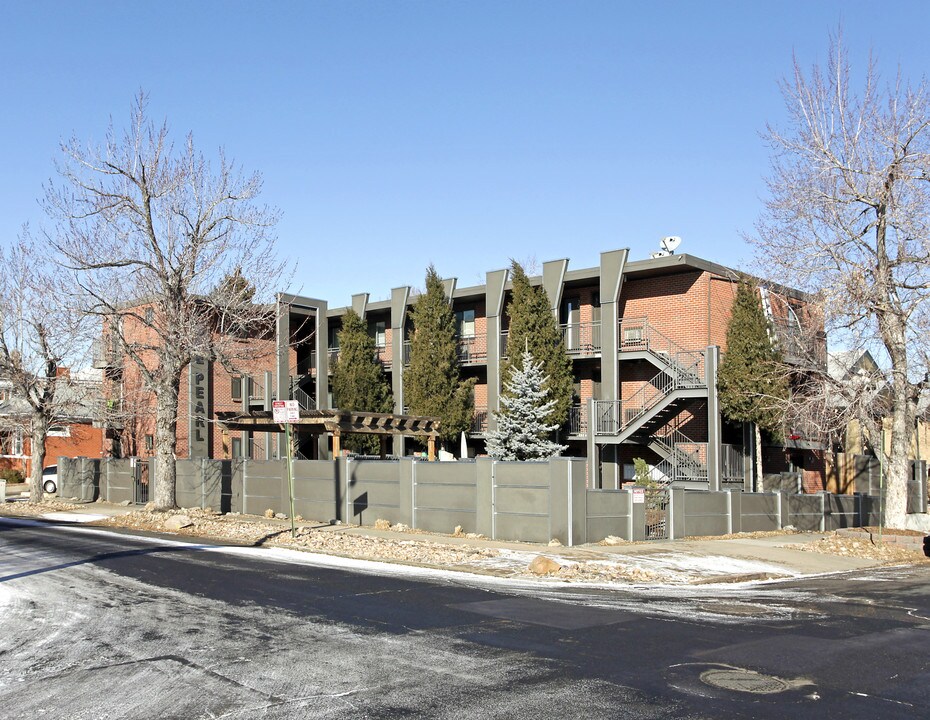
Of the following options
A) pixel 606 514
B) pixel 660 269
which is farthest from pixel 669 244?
pixel 606 514

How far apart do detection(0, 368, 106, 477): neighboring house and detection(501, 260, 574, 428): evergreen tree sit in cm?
1598

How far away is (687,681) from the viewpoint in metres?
7.58

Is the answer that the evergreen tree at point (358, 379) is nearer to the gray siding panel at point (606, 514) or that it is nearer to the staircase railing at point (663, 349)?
the staircase railing at point (663, 349)

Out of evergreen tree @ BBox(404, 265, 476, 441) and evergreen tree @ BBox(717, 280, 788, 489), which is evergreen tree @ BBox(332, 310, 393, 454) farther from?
evergreen tree @ BBox(717, 280, 788, 489)

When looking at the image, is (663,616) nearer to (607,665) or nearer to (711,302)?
(607,665)

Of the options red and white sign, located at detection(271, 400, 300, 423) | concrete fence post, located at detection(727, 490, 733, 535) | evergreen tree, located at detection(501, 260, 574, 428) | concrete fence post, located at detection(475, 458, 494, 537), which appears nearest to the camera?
red and white sign, located at detection(271, 400, 300, 423)

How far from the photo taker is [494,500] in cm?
1992

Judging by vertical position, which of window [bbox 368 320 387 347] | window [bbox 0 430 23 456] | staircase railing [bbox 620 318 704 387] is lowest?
window [bbox 0 430 23 456]

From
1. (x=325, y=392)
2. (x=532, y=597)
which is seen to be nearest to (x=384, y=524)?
(x=532, y=597)

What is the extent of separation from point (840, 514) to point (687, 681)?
70.8 ft

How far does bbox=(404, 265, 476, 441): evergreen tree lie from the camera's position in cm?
3522

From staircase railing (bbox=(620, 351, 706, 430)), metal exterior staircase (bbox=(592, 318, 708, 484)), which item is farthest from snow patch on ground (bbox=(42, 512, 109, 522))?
staircase railing (bbox=(620, 351, 706, 430))

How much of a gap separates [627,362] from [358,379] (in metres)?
11.9

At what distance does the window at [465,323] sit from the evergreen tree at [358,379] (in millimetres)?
4043
